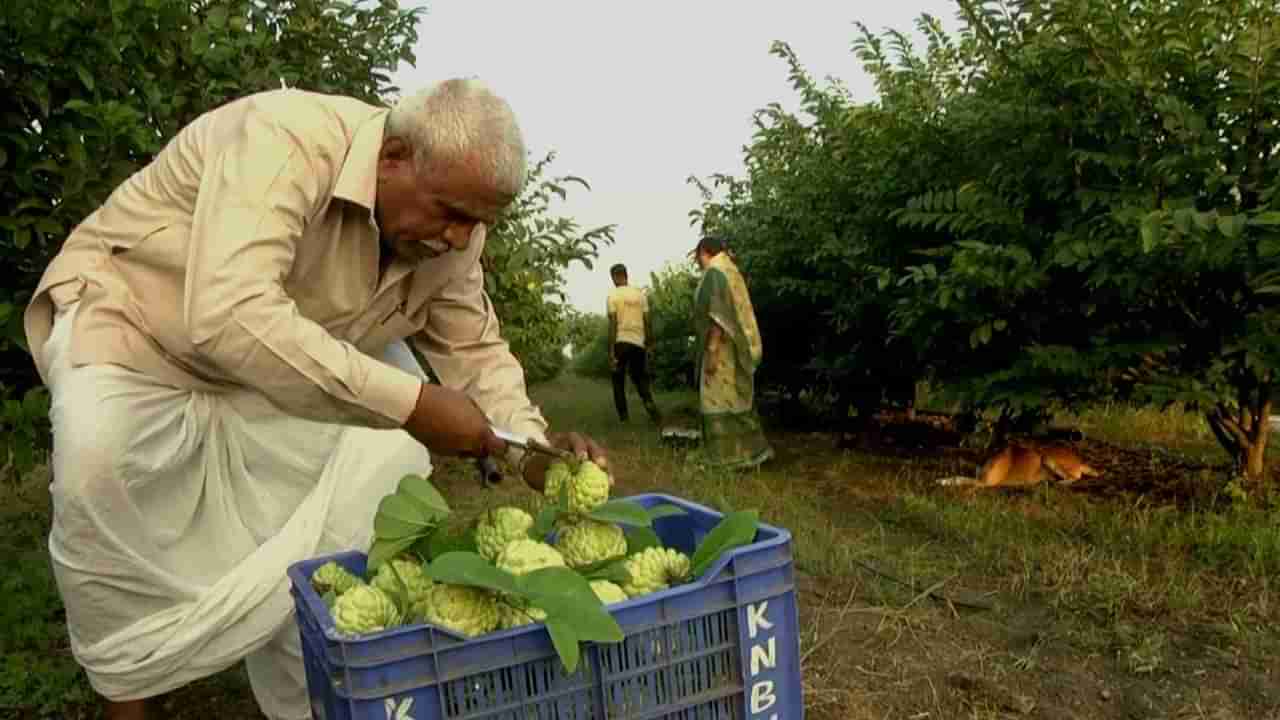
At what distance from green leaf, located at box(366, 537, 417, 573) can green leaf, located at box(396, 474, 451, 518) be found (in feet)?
0.21

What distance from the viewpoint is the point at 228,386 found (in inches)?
100

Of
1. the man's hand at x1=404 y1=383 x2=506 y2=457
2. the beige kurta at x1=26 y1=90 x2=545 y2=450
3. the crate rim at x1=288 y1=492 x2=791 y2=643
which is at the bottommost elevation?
the crate rim at x1=288 y1=492 x2=791 y2=643

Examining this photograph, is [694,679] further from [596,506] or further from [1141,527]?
[1141,527]

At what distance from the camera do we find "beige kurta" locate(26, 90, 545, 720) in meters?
2.06

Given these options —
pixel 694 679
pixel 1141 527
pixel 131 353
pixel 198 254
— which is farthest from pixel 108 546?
pixel 1141 527

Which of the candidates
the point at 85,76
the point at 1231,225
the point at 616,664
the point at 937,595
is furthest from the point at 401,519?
the point at 1231,225

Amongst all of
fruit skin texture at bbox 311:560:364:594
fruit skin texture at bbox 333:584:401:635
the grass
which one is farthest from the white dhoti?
fruit skin texture at bbox 333:584:401:635

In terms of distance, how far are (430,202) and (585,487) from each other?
70 cm

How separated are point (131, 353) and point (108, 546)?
42 centimetres

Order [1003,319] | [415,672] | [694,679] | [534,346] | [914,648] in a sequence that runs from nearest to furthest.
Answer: [415,672]
[694,679]
[914,648]
[1003,319]
[534,346]

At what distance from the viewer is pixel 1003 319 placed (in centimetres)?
566

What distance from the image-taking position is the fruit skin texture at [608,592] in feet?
5.52

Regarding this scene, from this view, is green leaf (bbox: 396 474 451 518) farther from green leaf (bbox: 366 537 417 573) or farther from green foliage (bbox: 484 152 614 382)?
green foliage (bbox: 484 152 614 382)

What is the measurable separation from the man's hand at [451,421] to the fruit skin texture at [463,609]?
1.55 ft
